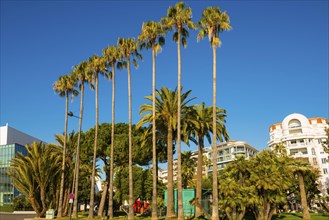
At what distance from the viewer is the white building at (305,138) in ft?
325

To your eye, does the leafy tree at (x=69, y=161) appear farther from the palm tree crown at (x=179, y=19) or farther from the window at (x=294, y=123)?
the window at (x=294, y=123)

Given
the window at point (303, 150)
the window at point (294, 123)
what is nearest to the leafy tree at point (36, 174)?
the window at point (303, 150)

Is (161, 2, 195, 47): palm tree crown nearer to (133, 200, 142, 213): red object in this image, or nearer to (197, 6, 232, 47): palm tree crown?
(197, 6, 232, 47): palm tree crown

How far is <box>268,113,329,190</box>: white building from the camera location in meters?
99.2

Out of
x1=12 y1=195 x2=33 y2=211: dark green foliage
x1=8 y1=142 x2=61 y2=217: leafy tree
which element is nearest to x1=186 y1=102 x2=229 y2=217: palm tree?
x1=8 y1=142 x2=61 y2=217: leafy tree

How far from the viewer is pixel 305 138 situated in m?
102

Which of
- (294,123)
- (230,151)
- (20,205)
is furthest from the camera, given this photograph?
(230,151)

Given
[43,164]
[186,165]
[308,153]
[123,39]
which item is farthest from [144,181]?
[308,153]

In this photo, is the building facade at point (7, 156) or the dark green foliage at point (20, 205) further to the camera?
the building facade at point (7, 156)

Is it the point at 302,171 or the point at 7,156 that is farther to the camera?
the point at 7,156

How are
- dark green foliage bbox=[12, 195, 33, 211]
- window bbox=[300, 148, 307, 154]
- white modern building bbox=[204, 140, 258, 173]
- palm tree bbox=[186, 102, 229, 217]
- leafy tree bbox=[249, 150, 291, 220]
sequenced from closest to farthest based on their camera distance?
leafy tree bbox=[249, 150, 291, 220], palm tree bbox=[186, 102, 229, 217], dark green foliage bbox=[12, 195, 33, 211], window bbox=[300, 148, 307, 154], white modern building bbox=[204, 140, 258, 173]

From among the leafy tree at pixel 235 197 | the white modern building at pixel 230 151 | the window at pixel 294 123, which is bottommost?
the leafy tree at pixel 235 197

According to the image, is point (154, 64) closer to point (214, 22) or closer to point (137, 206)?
point (214, 22)

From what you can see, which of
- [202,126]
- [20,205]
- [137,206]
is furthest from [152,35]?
[20,205]
